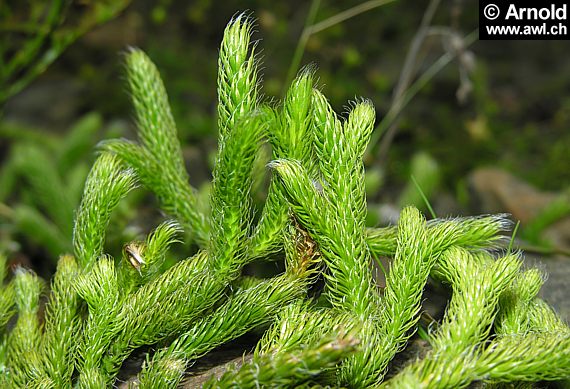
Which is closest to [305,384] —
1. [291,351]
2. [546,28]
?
[291,351]

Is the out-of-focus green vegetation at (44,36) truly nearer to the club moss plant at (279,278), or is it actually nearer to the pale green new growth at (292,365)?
the club moss plant at (279,278)

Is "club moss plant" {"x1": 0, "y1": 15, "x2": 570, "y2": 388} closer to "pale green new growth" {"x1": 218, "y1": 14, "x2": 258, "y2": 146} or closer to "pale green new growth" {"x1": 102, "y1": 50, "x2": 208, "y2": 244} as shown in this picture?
"pale green new growth" {"x1": 218, "y1": 14, "x2": 258, "y2": 146}

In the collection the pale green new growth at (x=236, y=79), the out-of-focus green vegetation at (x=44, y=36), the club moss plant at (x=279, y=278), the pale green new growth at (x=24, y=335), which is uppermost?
the out-of-focus green vegetation at (x=44, y=36)

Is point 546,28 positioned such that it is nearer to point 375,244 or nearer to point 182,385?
point 375,244

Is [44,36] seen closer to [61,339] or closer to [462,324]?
[61,339]

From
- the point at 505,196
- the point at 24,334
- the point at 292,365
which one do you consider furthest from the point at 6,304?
the point at 505,196

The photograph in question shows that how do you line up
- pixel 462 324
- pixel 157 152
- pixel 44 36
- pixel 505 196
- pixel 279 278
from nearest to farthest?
pixel 462 324 → pixel 279 278 → pixel 157 152 → pixel 44 36 → pixel 505 196

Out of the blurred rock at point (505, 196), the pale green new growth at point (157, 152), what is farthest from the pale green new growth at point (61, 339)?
the blurred rock at point (505, 196)

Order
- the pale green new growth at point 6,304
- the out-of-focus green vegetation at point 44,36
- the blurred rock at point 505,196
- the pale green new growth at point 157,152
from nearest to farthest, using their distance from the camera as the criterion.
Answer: the pale green new growth at point 6,304, the pale green new growth at point 157,152, the out-of-focus green vegetation at point 44,36, the blurred rock at point 505,196

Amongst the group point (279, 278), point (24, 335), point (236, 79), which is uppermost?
point (236, 79)
